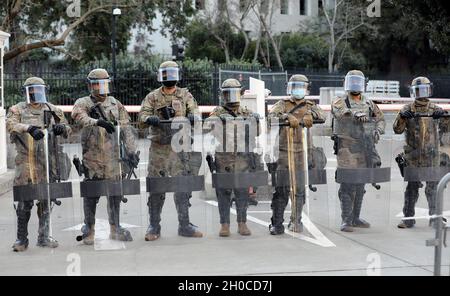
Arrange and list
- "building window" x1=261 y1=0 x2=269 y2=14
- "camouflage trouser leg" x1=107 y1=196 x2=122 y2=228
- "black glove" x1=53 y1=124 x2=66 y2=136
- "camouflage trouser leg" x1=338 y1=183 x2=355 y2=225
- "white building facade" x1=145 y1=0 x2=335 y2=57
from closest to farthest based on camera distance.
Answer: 1. "black glove" x1=53 y1=124 x2=66 y2=136
2. "camouflage trouser leg" x1=107 y1=196 x2=122 y2=228
3. "camouflage trouser leg" x1=338 y1=183 x2=355 y2=225
4. "building window" x1=261 y1=0 x2=269 y2=14
5. "white building facade" x1=145 y1=0 x2=335 y2=57

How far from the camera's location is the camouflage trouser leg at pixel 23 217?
7582mm

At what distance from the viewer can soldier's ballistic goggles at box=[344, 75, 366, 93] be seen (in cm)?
825

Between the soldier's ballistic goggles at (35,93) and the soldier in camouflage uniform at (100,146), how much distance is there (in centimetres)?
38

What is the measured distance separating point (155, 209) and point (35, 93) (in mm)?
1754

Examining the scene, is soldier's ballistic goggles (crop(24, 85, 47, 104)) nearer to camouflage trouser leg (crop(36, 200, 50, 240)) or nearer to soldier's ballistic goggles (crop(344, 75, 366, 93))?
camouflage trouser leg (crop(36, 200, 50, 240))

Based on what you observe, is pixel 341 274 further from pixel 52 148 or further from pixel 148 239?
pixel 52 148

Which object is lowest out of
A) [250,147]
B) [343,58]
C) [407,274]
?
[407,274]

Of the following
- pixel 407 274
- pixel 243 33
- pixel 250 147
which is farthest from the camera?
pixel 243 33

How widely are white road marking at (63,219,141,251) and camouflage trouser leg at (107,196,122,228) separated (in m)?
0.13

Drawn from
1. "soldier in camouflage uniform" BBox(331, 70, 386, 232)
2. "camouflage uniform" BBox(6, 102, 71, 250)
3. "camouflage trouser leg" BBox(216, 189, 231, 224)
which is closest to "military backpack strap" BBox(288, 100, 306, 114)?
"soldier in camouflage uniform" BBox(331, 70, 386, 232)

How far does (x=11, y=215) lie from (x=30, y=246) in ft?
7.64

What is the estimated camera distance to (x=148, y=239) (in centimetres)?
794
